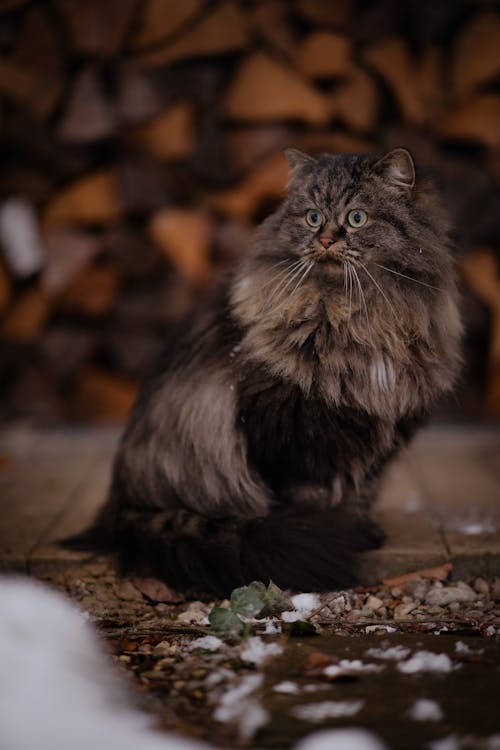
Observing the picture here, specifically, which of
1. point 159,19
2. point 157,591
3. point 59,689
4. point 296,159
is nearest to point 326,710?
point 59,689

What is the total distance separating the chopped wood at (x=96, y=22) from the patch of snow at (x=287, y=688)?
8.22 ft

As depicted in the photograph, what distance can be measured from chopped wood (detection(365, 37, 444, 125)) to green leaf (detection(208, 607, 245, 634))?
2.32 m

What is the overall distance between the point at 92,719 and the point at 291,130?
262 centimetres

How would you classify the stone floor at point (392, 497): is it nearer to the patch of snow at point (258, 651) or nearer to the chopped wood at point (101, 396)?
the chopped wood at point (101, 396)

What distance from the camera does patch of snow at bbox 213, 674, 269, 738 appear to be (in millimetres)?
1470

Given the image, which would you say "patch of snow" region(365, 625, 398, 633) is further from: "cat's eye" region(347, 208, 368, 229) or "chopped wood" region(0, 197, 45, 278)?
"chopped wood" region(0, 197, 45, 278)

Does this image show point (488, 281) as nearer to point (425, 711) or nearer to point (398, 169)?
point (398, 169)

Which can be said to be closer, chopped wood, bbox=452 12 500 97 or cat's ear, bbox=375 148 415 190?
cat's ear, bbox=375 148 415 190

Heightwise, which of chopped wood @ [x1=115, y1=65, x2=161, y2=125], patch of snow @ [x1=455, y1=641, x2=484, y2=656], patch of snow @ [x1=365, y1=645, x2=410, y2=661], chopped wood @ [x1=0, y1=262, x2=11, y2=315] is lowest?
patch of snow @ [x1=365, y1=645, x2=410, y2=661]

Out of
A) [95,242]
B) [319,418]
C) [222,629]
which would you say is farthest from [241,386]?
[95,242]

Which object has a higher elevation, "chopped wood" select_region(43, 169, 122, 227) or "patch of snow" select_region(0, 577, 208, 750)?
"chopped wood" select_region(43, 169, 122, 227)

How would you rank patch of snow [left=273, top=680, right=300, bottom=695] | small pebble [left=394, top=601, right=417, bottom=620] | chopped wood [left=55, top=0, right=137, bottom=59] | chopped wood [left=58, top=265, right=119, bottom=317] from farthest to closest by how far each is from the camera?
chopped wood [left=58, top=265, right=119, bottom=317] → chopped wood [left=55, top=0, right=137, bottom=59] → small pebble [left=394, top=601, right=417, bottom=620] → patch of snow [left=273, top=680, right=300, bottom=695]

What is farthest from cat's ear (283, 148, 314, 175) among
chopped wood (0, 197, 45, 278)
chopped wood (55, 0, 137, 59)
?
chopped wood (0, 197, 45, 278)

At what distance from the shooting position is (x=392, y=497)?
9.04 ft
